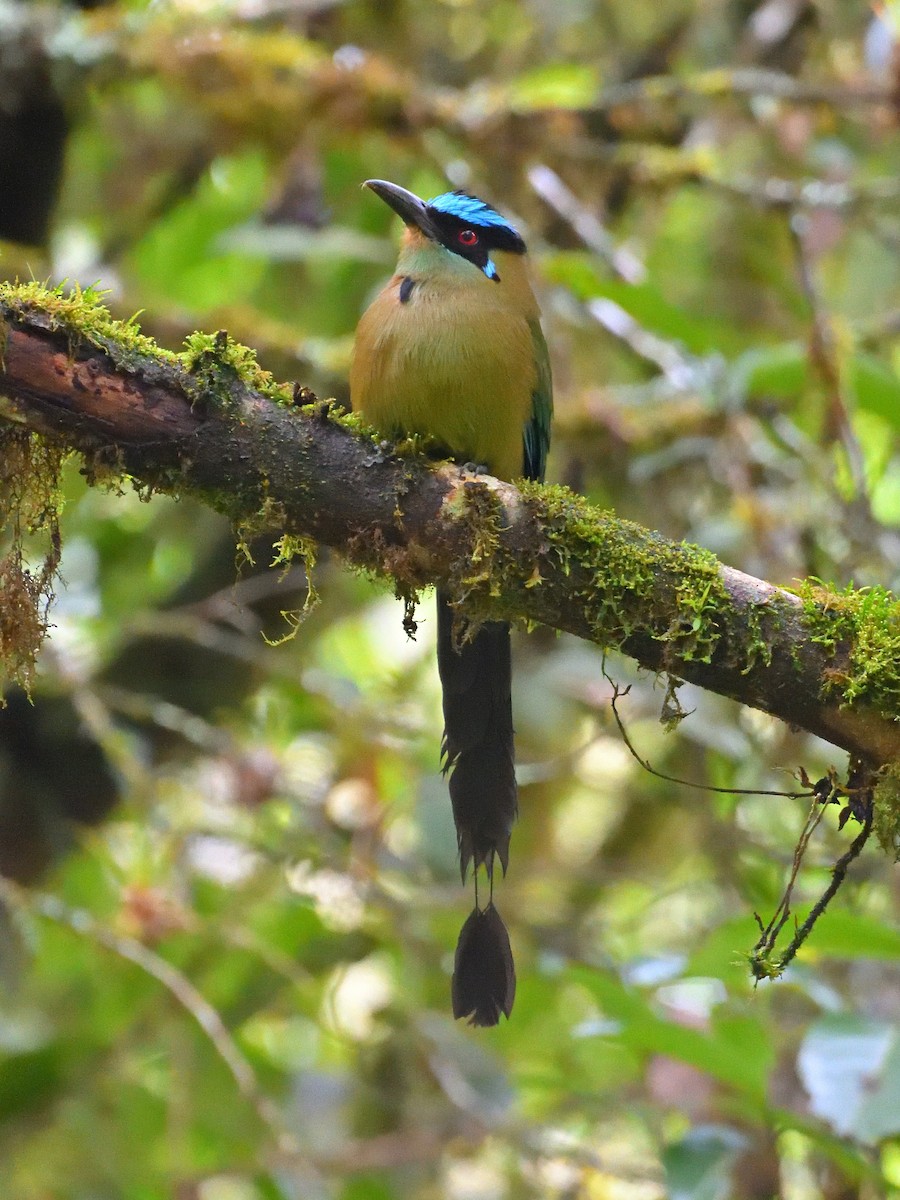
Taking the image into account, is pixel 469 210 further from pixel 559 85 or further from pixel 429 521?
pixel 559 85

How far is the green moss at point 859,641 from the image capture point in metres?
2.38

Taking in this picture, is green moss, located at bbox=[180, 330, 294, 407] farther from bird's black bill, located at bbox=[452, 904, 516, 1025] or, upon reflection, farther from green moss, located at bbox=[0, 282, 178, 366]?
bird's black bill, located at bbox=[452, 904, 516, 1025]

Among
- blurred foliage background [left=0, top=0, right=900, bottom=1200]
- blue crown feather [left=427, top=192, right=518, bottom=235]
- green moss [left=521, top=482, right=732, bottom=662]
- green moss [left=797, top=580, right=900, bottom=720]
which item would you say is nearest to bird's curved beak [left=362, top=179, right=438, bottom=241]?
blue crown feather [left=427, top=192, right=518, bottom=235]

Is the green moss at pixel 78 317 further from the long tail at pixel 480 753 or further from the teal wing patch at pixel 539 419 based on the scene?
the teal wing patch at pixel 539 419

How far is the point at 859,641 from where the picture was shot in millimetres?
2412

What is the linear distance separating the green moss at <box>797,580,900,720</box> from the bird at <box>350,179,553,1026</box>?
32.3 inches

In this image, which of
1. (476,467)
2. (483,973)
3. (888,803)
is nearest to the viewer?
(888,803)

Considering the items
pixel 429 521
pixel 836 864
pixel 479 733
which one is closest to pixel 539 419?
pixel 479 733

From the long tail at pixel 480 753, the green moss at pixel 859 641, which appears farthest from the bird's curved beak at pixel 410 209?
the green moss at pixel 859 641

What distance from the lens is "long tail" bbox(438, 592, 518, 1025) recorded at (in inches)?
120

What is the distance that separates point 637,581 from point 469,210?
1.65m

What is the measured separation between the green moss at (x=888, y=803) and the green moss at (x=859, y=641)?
0.10 m

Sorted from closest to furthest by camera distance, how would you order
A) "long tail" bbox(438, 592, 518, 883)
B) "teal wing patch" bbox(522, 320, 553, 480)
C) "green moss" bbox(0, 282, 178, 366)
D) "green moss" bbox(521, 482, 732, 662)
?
"green moss" bbox(0, 282, 178, 366), "green moss" bbox(521, 482, 732, 662), "long tail" bbox(438, 592, 518, 883), "teal wing patch" bbox(522, 320, 553, 480)

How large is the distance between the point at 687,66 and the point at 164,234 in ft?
8.46
